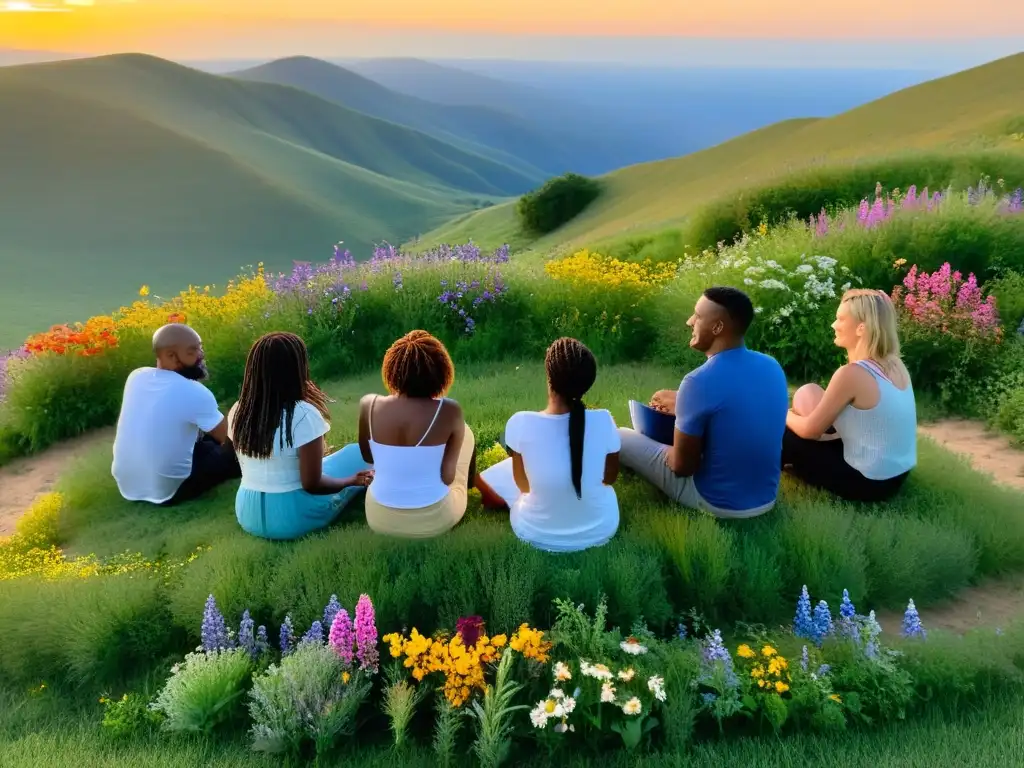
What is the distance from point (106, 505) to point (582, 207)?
119ft

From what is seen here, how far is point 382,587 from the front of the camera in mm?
3900

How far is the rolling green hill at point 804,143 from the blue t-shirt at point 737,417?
22.4 meters

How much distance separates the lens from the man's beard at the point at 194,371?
5.18 m

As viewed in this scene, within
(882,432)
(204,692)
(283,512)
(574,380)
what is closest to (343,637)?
(204,692)

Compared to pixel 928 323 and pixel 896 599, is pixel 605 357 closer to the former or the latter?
pixel 928 323

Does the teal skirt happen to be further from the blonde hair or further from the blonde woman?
the blonde hair

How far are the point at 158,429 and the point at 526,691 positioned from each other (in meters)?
3.37

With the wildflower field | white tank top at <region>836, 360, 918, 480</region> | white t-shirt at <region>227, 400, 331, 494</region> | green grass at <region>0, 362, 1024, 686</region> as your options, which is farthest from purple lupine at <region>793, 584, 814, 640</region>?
white t-shirt at <region>227, 400, 331, 494</region>

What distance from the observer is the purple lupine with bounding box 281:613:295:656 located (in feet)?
12.4

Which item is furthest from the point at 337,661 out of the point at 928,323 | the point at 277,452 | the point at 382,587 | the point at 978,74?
the point at 978,74

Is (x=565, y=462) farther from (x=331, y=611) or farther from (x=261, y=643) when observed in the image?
(x=261, y=643)

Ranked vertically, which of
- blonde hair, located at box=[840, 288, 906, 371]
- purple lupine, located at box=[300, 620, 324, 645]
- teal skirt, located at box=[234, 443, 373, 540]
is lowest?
purple lupine, located at box=[300, 620, 324, 645]

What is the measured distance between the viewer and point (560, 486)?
407 cm

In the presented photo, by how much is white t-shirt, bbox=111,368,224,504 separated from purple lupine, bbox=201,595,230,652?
176 centimetres
